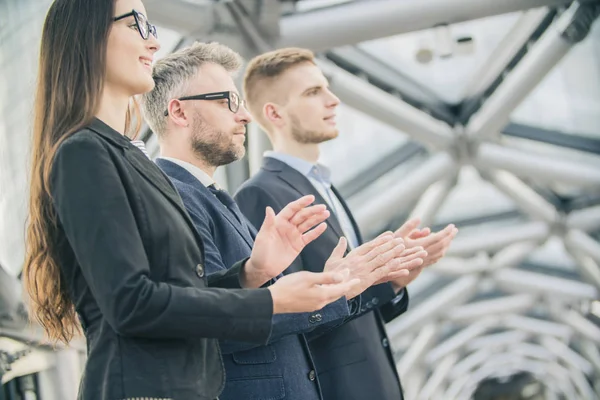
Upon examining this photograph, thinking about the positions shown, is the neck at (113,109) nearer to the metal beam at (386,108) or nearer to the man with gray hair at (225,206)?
the man with gray hair at (225,206)

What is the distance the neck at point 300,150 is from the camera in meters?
4.50

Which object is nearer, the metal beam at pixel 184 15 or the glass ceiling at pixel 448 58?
the metal beam at pixel 184 15

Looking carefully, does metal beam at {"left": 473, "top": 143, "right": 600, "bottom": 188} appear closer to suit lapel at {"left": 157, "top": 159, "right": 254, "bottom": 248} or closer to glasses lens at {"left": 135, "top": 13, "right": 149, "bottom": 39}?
suit lapel at {"left": 157, "top": 159, "right": 254, "bottom": 248}

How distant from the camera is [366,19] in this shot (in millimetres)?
7742

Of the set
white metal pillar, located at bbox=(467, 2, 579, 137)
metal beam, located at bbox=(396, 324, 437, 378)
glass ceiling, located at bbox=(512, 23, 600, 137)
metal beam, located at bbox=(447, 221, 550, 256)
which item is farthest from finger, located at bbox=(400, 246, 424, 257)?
metal beam, located at bbox=(396, 324, 437, 378)

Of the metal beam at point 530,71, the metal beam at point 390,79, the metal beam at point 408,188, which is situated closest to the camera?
the metal beam at point 530,71

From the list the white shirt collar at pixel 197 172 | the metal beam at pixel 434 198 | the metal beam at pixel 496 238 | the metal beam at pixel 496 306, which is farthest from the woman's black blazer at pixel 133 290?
the metal beam at pixel 496 306

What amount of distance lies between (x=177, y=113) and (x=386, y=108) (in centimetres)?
685

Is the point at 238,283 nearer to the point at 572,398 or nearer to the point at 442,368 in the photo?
the point at 442,368

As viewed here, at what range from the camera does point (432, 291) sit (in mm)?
19938

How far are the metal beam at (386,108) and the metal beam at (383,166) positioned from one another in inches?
46.0

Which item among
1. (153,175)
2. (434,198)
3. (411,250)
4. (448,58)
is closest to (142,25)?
(153,175)

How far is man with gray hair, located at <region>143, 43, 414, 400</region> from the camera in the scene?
2.97m

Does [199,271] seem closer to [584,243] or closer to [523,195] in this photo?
[523,195]
